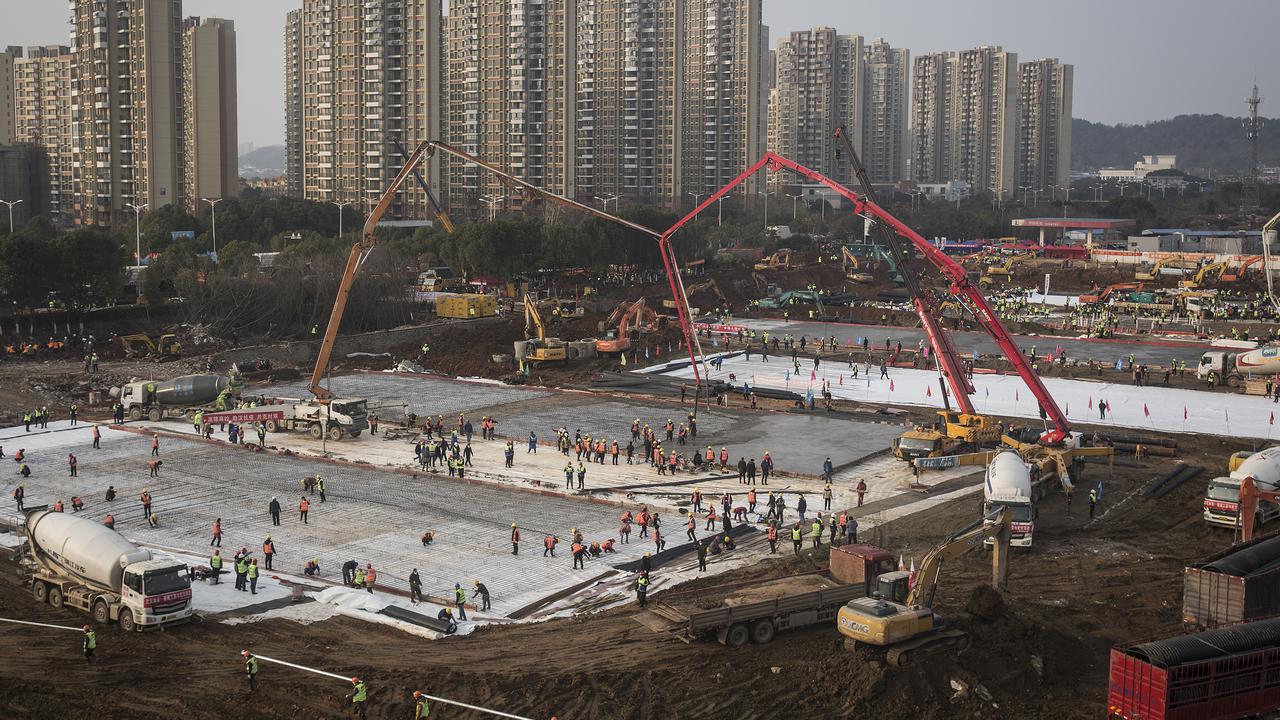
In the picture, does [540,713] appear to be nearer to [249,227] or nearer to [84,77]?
[249,227]

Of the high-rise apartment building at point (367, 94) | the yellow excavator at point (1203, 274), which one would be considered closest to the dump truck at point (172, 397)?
the yellow excavator at point (1203, 274)

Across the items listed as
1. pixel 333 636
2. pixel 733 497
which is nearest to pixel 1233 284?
pixel 733 497

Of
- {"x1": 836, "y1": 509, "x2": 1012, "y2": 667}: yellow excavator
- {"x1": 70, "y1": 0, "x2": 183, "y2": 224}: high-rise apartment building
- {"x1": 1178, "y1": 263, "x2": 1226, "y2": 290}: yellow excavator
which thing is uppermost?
{"x1": 70, "y1": 0, "x2": 183, "y2": 224}: high-rise apartment building

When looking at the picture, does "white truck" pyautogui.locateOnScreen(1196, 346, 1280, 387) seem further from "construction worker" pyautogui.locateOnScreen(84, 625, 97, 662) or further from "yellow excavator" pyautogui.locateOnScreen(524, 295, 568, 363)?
"construction worker" pyautogui.locateOnScreen(84, 625, 97, 662)

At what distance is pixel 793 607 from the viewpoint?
26.0 m

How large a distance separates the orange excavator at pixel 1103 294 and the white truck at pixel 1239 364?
4013cm

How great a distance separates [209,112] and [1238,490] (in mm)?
137819

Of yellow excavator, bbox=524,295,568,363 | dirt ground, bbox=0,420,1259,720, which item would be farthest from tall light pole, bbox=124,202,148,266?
dirt ground, bbox=0,420,1259,720

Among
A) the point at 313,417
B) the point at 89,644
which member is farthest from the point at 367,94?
the point at 89,644

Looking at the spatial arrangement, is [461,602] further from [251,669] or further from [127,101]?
[127,101]

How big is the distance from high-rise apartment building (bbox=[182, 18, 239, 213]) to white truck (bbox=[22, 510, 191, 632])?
388ft

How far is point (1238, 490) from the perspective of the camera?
35.6 meters

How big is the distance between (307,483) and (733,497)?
1330 cm

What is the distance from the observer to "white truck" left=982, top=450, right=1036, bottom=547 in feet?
111
